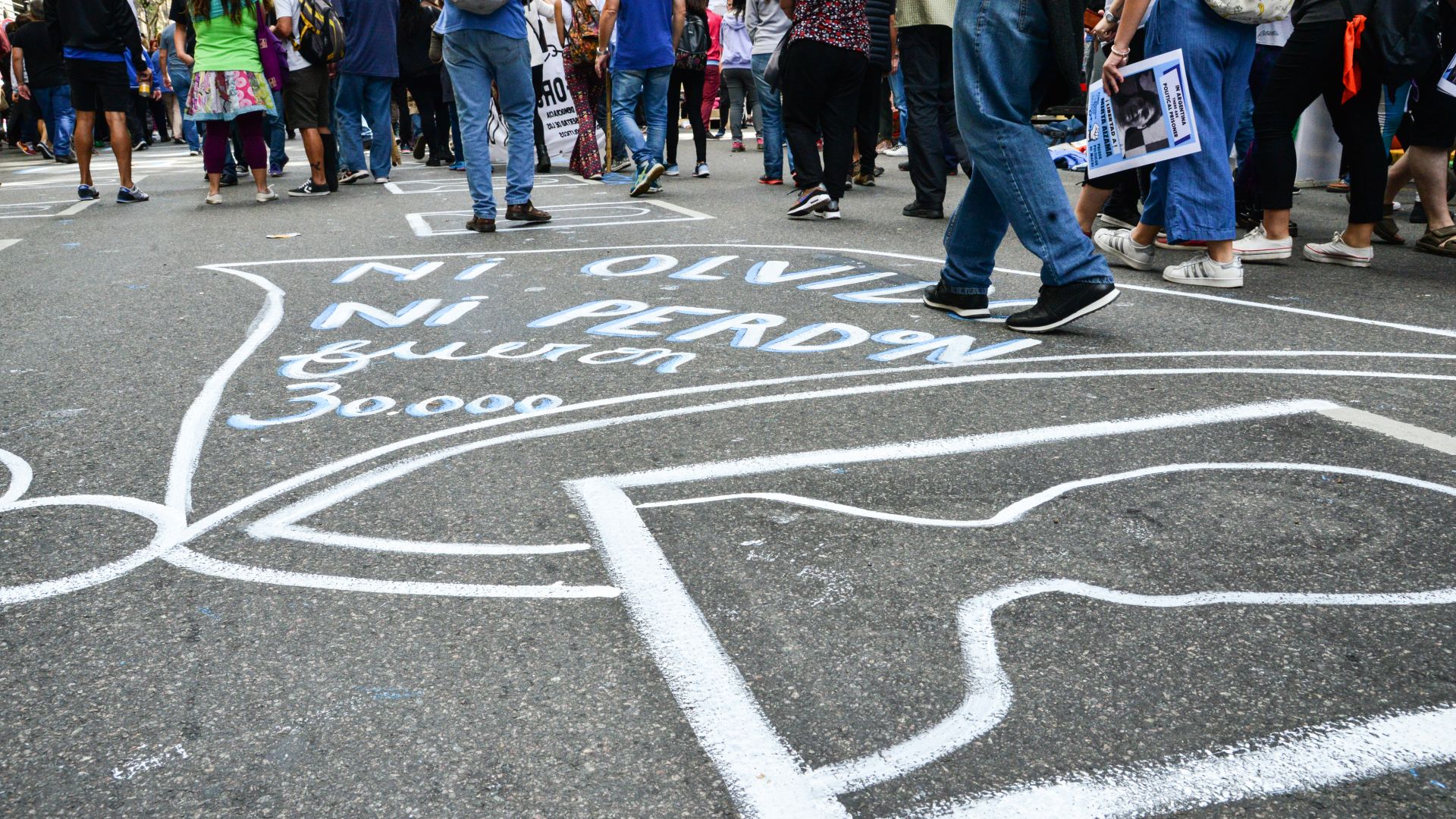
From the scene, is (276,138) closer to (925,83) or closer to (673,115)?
(673,115)

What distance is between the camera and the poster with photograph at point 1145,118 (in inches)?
197

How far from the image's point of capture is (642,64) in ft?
31.1

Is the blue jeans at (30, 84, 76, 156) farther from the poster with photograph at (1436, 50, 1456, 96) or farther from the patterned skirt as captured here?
the poster with photograph at (1436, 50, 1456, 96)

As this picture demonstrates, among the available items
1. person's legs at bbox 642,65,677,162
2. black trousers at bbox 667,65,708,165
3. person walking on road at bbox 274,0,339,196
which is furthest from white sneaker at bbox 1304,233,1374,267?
person walking on road at bbox 274,0,339,196

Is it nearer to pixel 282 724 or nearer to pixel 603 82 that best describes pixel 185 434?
pixel 282 724

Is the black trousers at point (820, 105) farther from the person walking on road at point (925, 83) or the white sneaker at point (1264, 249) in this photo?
Answer: the white sneaker at point (1264, 249)

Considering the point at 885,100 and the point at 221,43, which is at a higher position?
the point at 221,43

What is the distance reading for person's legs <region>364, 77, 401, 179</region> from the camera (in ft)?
35.9

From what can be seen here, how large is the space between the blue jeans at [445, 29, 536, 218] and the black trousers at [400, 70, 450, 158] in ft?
18.2

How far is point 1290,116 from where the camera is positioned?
5.64 metres

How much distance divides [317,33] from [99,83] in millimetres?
1714

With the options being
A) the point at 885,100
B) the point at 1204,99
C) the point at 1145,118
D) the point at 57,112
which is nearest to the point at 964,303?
the point at 1145,118

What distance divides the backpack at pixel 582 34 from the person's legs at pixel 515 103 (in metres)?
2.55

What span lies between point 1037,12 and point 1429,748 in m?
3.22
